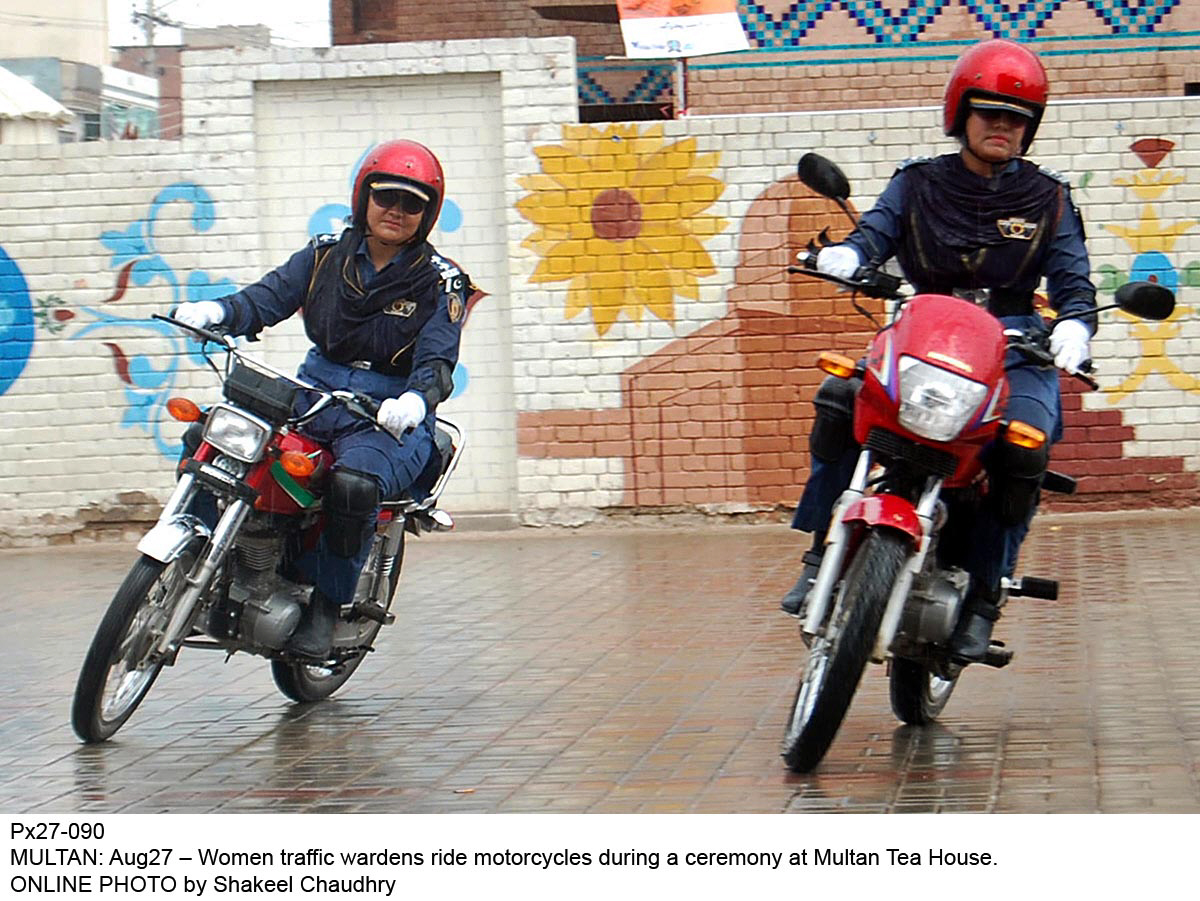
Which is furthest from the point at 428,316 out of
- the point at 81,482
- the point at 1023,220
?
the point at 81,482

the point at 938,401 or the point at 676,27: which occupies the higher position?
the point at 676,27

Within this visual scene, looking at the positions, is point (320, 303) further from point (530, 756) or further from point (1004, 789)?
point (1004, 789)

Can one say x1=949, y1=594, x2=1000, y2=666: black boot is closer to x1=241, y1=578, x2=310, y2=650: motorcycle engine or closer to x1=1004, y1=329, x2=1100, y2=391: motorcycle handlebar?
x1=1004, y1=329, x2=1100, y2=391: motorcycle handlebar

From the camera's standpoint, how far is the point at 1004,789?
16.8 ft

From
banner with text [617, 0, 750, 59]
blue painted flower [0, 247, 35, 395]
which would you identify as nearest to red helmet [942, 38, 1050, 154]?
banner with text [617, 0, 750, 59]

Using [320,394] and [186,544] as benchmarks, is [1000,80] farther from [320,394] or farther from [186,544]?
[186,544]

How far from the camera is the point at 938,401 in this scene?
5.06 m

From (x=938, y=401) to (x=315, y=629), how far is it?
2448mm

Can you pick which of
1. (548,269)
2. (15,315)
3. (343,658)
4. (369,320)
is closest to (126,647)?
(343,658)

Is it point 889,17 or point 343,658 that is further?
point 889,17

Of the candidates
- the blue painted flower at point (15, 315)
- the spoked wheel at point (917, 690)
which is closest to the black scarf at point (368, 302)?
the spoked wheel at point (917, 690)

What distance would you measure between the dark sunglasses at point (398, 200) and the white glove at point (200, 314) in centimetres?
66

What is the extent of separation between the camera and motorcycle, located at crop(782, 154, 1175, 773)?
16.4 feet

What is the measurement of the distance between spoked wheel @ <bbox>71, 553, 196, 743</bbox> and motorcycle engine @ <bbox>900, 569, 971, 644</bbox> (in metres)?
2.25
